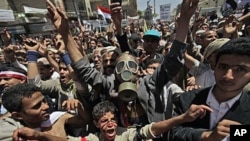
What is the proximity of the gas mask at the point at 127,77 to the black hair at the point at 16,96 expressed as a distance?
639 millimetres

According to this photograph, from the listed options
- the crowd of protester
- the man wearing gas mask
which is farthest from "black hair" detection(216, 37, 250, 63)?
the man wearing gas mask

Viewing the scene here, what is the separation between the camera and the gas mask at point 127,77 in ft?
6.65

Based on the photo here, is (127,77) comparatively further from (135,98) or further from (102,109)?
(102,109)

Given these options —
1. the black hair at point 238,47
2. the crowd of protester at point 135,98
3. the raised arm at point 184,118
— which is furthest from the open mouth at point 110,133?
the black hair at point 238,47

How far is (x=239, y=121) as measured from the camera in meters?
1.51

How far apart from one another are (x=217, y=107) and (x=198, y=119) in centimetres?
13

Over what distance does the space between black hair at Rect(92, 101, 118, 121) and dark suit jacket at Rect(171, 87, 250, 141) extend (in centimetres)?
54

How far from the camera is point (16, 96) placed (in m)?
2.04

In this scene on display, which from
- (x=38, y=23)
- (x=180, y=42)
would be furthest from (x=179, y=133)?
(x=38, y=23)

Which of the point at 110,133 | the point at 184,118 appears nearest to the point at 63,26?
the point at 110,133

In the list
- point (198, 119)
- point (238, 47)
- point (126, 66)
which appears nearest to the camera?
point (238, 47)

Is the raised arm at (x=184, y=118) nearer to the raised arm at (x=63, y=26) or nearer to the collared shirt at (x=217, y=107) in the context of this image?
the collared shirt at (x=217, y=107)

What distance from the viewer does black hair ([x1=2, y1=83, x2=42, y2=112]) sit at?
203cm

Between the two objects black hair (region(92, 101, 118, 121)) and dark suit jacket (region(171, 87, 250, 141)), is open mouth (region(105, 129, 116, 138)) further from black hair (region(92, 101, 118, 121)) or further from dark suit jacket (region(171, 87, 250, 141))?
dark suit jacket (region(171, 87, 250, 141))
